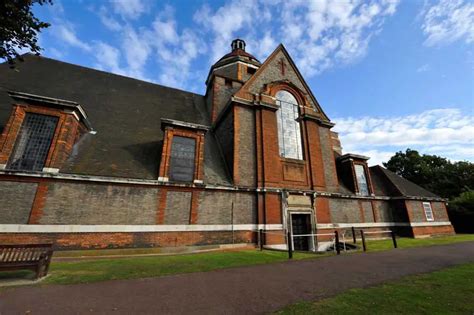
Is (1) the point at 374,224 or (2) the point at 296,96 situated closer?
(1) the point at 374,224

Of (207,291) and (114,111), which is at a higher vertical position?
(114,111)

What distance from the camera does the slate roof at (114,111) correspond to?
40.0ft

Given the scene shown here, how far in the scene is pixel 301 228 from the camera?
15.7 meters

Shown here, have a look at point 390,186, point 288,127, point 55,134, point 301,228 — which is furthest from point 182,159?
point 390,186

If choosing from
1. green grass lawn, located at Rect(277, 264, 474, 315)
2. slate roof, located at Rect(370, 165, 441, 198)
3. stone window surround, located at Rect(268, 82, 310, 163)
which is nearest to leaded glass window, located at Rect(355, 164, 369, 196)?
slate roof, located at Rect(370, 165, 441, 198)

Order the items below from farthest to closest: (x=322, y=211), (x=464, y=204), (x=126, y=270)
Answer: (x=464, y=204) < (x=322, y=211) < (x=126, y=270)

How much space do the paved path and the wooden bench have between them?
0.90 m

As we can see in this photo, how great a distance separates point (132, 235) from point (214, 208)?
4.47 meters

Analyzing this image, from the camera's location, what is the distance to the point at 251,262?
8.52 meters

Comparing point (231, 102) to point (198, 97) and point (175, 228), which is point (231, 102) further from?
point (175, 228)

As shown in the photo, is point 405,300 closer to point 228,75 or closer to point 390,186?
point 390,186

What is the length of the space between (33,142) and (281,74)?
17910 mm

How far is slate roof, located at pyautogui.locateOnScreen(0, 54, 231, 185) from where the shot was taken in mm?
12180

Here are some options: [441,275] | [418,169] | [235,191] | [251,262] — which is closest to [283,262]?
[251,262]
